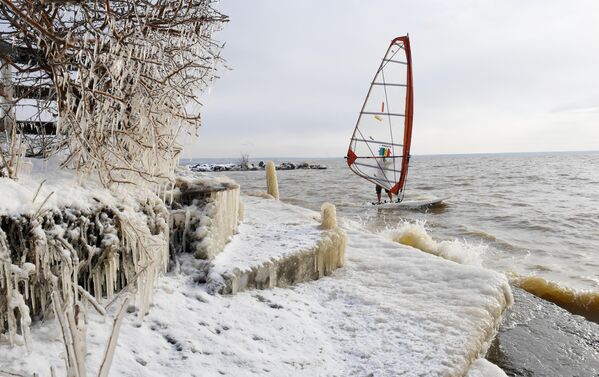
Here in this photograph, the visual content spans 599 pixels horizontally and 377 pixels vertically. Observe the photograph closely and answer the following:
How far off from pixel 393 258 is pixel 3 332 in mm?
5256

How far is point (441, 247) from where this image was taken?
8.95 metres

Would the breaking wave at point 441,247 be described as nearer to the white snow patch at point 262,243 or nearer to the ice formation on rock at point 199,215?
the white snow patch at point 262,243

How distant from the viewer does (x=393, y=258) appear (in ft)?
21.3

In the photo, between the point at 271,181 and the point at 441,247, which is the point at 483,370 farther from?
the point at 271,181

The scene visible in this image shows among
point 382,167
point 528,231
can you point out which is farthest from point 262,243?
point 382,167

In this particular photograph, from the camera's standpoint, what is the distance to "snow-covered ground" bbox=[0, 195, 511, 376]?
3.01 metres

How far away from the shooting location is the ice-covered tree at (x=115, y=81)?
10.3ft

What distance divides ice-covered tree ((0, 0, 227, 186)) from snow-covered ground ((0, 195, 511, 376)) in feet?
4.56

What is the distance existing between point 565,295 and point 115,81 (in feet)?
25.5

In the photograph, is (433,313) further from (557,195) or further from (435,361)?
(557,195)

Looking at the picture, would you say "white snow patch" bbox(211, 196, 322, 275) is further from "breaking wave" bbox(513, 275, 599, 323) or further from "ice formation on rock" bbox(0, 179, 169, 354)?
"breaking wave" bbox(513, 275, 599, 323)

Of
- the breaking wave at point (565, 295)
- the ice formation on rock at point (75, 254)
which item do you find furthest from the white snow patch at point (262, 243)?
the breaking wave at point (565, 295)

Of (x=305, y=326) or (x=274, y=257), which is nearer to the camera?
(x=305, y=326)

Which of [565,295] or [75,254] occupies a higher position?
[75,254]
